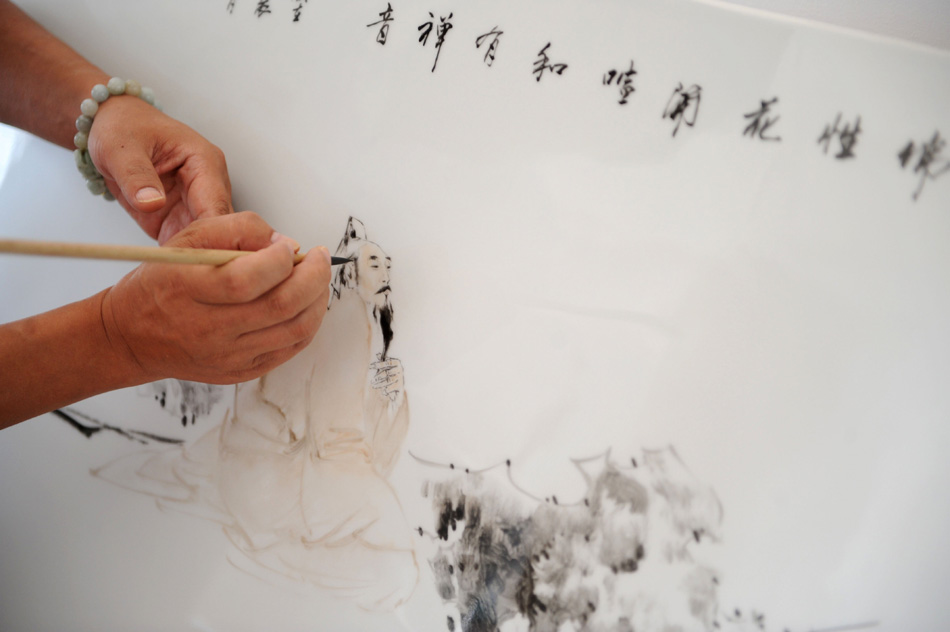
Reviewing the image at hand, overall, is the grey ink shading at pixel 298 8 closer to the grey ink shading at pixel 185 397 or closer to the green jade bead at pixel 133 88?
the green jade bead at pixel 133 88

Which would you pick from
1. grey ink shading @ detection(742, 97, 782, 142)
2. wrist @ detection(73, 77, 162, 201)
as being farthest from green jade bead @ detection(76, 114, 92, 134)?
grey ink shading @ detection(742, 97, 782, 142)

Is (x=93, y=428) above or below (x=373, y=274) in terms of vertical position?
below

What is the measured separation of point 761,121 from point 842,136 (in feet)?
0.17

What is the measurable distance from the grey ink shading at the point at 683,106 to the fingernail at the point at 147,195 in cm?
41

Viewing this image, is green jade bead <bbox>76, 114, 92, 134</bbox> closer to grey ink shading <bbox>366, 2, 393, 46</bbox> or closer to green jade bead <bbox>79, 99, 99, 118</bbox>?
green jade bead <bbox>79, 99, 99, 118</bbox>

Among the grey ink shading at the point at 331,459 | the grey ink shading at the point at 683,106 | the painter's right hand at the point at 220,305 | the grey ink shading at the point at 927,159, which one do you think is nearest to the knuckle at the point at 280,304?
the painter's right hand at the point at 220,305

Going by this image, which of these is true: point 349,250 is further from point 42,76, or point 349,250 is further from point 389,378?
point 42,76

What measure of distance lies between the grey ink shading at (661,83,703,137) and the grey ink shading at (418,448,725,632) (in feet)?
0.80

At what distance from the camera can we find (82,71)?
21.0 inches

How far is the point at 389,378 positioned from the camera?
475 millimetres

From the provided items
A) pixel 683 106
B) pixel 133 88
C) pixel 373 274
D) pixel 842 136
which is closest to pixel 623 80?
pixel 683 106

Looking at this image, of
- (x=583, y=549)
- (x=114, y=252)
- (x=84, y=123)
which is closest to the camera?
(x=114, y=252)

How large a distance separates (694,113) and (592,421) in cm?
24

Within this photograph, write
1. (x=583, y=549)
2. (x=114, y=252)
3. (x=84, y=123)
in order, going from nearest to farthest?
(x=114, y=252) < (x=583, y=549) < (x=84, y=123)
